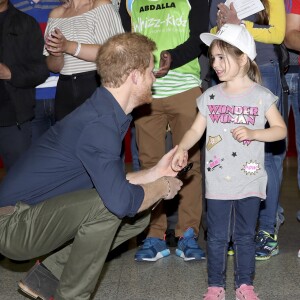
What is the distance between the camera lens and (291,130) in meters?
8.91

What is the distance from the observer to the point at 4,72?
4574 mm

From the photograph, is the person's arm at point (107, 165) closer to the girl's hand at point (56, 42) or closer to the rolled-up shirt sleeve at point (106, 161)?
the rolled-up shirt sleeve at point (106, 161)

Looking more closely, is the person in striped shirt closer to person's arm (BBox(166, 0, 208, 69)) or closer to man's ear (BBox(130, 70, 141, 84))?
person's arm (BBox(166, 0, 208, 69))

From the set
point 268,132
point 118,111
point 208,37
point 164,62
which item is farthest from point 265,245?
point 118,111

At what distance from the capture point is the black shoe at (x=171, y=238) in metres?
4.74

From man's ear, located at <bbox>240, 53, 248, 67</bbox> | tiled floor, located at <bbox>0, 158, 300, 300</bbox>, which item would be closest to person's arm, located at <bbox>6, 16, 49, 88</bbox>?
tiled floor, located at <bbox>0, 158, 300, 300</bbox>

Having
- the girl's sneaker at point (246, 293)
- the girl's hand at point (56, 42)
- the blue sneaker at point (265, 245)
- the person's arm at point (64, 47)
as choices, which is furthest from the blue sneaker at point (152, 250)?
the girl's hand at point (56, 42)

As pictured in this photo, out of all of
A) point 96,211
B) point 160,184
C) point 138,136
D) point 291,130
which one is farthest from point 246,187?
point 291,130

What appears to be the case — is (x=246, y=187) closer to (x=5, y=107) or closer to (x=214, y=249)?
(x=214, y=249)

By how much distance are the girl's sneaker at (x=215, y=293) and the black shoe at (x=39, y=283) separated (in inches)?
30.7

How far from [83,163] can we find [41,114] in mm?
1618

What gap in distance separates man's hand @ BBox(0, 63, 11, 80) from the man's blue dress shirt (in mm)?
1242

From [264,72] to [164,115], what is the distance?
0.69 metres

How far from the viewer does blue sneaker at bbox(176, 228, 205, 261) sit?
14.4 ft
